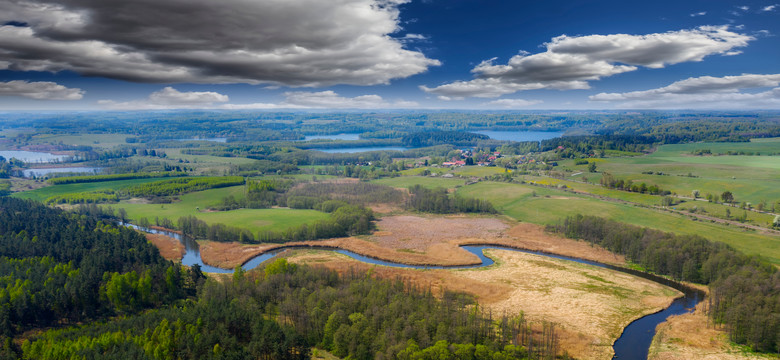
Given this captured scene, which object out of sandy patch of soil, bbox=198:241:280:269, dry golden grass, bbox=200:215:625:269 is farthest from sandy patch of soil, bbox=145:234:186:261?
dry golden grass, bbox=200:215:625:269

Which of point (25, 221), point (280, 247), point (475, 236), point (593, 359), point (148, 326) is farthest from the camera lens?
point (475, 236)

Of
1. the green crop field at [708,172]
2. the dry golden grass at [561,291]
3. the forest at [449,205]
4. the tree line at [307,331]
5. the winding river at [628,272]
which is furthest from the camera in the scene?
the forest at [449,205]

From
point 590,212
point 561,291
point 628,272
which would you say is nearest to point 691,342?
point 561,291

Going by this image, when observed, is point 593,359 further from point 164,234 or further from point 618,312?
point 164,234

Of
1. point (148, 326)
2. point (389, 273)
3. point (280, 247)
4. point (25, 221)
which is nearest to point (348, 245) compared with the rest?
point (280, 247)

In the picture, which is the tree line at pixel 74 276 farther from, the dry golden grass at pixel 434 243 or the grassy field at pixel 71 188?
the grassy field at pixel 71 188

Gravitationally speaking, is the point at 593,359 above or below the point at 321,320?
below

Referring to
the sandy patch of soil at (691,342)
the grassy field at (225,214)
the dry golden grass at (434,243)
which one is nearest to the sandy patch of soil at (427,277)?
the dry golden grass at (434,243)
